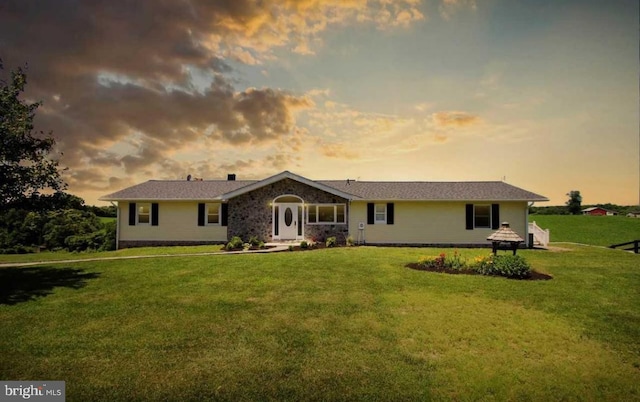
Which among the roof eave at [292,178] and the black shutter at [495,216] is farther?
the black shutter at [495,216]

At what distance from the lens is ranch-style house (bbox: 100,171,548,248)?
2259 cm

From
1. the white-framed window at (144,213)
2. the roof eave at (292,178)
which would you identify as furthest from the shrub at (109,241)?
the roof eave at (292,178)

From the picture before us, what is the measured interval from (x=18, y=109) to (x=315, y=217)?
15564 mm

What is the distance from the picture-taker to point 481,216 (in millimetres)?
23406

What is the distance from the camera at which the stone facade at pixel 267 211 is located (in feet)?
73.8

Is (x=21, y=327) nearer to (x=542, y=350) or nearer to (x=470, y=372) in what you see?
(x=470, y=372)

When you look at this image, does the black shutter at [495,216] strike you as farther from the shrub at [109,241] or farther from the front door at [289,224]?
the shrub at [109,241]

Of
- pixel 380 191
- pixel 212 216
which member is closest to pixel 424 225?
pixel 380 191

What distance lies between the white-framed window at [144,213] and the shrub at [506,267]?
2133cm

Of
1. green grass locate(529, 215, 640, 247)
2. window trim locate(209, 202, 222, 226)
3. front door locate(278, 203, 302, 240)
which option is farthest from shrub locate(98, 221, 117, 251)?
green grass locate(529, 215, 640, 247)

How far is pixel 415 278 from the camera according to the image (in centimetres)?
1232

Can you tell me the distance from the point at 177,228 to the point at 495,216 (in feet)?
72.4

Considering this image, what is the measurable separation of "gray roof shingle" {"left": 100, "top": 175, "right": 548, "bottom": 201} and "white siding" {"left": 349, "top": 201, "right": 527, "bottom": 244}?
2.20 ft

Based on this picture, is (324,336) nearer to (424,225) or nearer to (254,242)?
(254,242)
